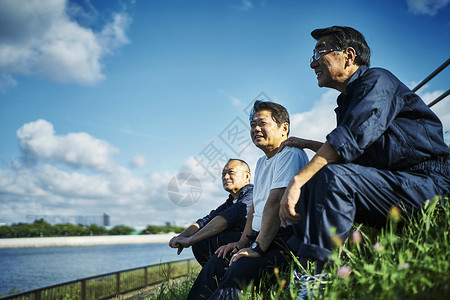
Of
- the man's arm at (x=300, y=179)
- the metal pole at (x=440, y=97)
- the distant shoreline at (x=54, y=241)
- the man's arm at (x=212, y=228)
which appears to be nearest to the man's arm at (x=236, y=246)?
the man's arm at (x=212, y=228)

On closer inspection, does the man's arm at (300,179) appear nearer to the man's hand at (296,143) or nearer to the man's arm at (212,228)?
the man's hand at (296,143)

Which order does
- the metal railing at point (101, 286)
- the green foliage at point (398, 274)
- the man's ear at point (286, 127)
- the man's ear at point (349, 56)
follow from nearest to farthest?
1. the green foliage at point (398, 274)
2. the man's ear at point (349, 56)
3. the man's ear at point (286, 127)
4. the metal railing at point (101, 286)

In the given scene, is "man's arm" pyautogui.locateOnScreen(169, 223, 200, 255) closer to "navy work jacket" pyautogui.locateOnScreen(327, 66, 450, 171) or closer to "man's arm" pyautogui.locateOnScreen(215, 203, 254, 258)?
"man's arm" pyautogui.locateOnScreen(215, 203, 254, 258)

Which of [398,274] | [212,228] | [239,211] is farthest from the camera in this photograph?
[239,211]

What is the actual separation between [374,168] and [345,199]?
0.29 m

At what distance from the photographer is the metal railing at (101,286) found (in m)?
7.40

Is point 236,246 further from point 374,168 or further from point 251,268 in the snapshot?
point 374,168

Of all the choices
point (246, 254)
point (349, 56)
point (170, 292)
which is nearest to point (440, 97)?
point (349, 56)

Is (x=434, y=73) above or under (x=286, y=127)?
above

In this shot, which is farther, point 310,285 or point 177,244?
point 177,244

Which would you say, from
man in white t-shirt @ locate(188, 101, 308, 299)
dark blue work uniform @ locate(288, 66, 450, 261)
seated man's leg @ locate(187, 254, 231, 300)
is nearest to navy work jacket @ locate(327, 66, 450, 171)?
dark blue work uniform @ locate(288, 66, 450, 261)

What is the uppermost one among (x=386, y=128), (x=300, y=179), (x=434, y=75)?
(x=434, y=75)

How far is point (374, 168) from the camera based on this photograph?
1.99 metres

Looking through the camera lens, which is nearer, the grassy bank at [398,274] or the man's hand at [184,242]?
the grassy bank at [398,274]
